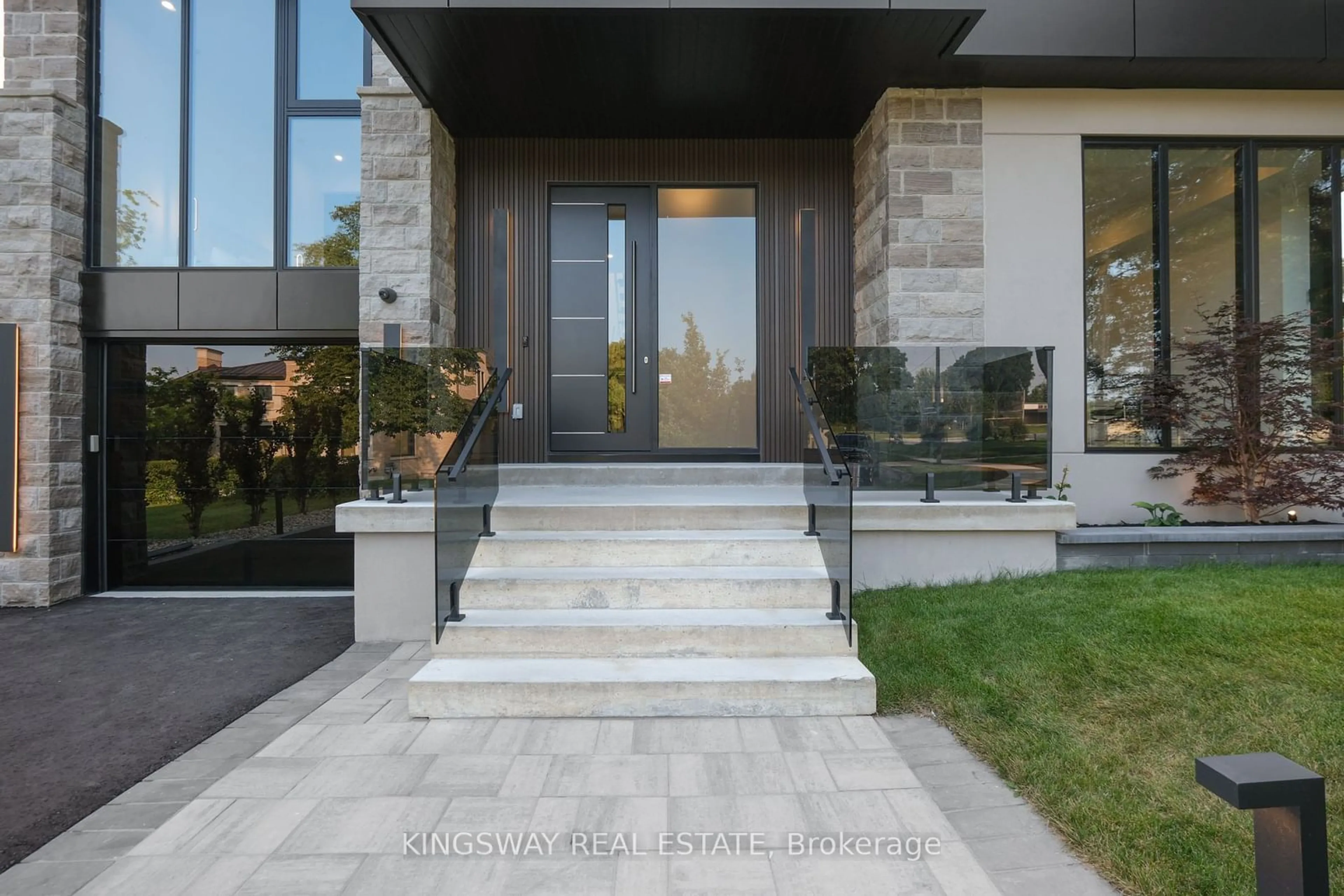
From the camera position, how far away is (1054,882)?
1.83 m

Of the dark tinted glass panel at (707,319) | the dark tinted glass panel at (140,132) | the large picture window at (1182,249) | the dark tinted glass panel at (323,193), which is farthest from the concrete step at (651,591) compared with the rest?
the dark tinted glass panel at (140,132)

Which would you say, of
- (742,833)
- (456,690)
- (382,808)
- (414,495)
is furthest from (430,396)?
(742,833)

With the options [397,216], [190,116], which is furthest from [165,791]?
[190,116]

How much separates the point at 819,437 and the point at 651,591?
138cm

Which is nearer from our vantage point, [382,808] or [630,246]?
[382,808]

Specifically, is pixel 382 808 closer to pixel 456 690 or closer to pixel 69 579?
pixel 456 690

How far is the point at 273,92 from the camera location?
6.34m

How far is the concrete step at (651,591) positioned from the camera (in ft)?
11.4

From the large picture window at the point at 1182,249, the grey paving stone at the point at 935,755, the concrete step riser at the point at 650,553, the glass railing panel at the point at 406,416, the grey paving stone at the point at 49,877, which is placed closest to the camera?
the grey paving stone at the point at 49,877

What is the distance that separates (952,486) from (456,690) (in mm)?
3336

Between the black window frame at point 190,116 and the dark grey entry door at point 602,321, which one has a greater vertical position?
the black window frame at point 190,116

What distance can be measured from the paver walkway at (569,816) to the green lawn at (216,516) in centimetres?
399

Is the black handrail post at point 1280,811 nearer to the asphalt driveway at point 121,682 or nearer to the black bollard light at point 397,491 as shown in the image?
the asphalt driveway at point 121,682

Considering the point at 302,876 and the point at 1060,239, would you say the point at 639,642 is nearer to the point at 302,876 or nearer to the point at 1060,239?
the point at 302,876
